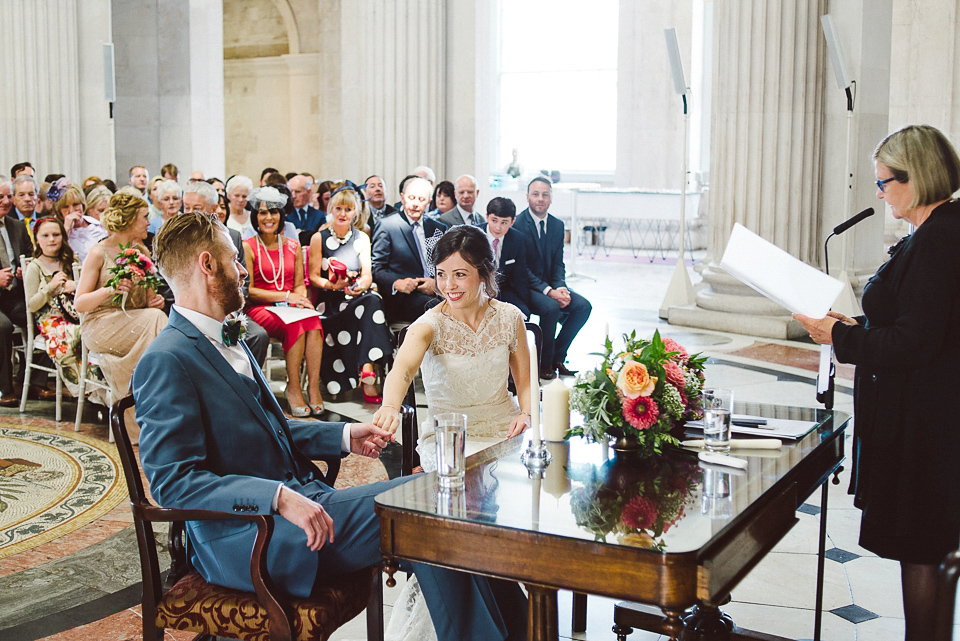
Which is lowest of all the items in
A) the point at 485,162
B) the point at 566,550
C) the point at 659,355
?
the point at 566,550

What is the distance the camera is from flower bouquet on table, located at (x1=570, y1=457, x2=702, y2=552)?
2.18 metres

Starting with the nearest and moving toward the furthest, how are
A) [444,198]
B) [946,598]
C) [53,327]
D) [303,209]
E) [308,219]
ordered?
1. [946,598]
2. [53,327]
3. [444,198]
4. [308,219]
5. [303,209]

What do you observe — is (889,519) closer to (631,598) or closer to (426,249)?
(631,598)

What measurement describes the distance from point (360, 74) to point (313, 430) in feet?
27.2

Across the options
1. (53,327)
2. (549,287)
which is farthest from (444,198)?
(53,327)

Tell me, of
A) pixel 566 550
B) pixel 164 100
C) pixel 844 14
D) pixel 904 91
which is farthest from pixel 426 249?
pixel 904 91

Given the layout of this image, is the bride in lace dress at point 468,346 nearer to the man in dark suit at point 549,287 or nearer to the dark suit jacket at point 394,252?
the dark suit jacket at point 394,252

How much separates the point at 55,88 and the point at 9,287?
5718 mm

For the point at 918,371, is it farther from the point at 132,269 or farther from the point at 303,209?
the point at 303,209

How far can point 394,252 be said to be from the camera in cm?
746

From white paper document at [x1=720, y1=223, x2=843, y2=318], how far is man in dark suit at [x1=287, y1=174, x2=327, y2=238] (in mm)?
7038

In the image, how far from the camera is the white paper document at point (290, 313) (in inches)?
262

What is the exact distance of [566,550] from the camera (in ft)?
7.05

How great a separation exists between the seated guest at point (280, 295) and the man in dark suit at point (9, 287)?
67.9 inches
